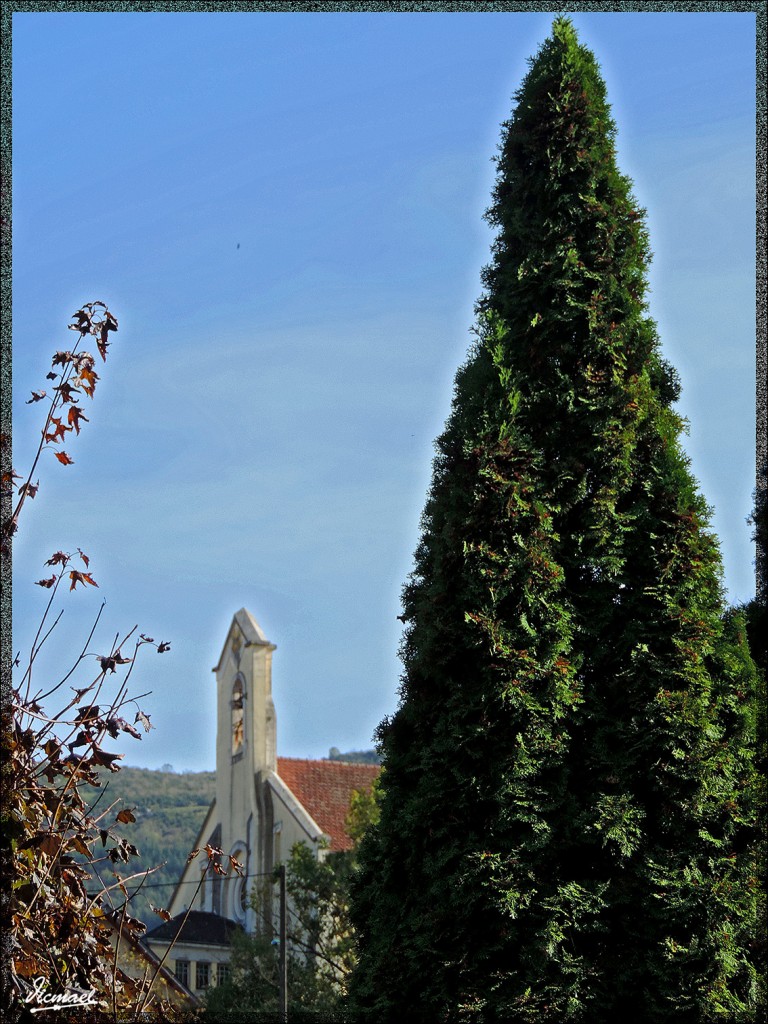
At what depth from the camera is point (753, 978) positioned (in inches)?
305

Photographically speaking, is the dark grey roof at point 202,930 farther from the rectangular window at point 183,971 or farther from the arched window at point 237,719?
the arched window at point 237,719

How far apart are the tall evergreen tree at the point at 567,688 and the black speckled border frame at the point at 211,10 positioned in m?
0.87

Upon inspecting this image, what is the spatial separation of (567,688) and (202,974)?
27198 millimetres

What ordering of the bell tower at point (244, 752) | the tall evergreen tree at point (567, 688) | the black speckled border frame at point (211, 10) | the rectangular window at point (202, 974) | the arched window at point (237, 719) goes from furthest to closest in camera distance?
the arched window at point (237, 719) → the bell tower at point (244, 752) → the rectangular window at point (202, 974) → the tall evergreen tree at point (567, 688) → the black speckled border frame at point (211, 10)

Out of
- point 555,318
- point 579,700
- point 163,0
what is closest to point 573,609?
point 579,700

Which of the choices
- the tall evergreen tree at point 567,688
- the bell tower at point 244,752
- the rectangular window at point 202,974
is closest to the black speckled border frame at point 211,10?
the tall evergreen tree at point 567,688

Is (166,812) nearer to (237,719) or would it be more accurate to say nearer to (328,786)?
(237,719)

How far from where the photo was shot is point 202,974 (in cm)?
3183

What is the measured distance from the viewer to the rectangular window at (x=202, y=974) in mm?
31578

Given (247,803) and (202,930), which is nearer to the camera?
(202,930)

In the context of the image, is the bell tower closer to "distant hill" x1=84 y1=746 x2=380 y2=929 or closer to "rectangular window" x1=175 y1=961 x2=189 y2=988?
"rectangular window" x1=175 y1=961 x2=189 y2=988

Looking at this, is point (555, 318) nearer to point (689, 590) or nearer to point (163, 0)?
point (689, 590)

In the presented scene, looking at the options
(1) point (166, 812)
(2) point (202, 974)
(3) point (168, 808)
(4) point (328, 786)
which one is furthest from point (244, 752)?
(3) point (168, 808)

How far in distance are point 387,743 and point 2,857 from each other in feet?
16.6
